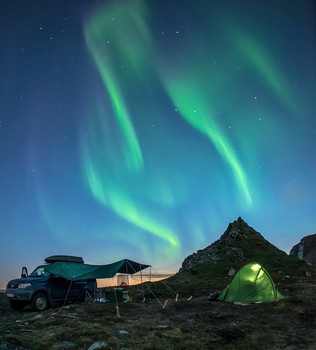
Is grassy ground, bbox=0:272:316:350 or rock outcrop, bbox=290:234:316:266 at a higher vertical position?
rock outcrop, bbox=290:234:316:266

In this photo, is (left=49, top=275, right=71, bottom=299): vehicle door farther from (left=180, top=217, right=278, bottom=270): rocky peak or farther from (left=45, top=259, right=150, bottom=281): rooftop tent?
(left=180, top=217, right=278, bottom=270): rocky peak

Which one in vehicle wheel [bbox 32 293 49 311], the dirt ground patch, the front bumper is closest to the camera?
the dirt ground patch

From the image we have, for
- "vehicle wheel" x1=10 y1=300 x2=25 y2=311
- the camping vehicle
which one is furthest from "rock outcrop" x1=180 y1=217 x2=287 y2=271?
"vehicle wheel" x1=10 y1=300 x2=25 y2=311

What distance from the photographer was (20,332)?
41.3ft

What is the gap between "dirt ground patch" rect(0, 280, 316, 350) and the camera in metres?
10.5

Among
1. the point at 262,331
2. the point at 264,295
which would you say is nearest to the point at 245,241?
the point at 264,295

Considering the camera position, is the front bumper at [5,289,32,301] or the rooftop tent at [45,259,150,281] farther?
the rooftop tent at [45,259,150,281]

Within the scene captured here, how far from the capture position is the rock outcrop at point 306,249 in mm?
84769

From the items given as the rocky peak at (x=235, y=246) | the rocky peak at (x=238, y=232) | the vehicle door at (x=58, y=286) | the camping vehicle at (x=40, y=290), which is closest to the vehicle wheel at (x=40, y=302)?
the camping vehicle at (x=40, y=290)

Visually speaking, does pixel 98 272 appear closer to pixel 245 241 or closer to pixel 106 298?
pixel 106 298

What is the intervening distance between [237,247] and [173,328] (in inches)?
1431

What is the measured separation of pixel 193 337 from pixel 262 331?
2824 millimetres

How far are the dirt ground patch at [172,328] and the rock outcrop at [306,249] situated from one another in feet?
243

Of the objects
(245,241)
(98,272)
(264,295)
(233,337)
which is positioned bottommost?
(233,337)
